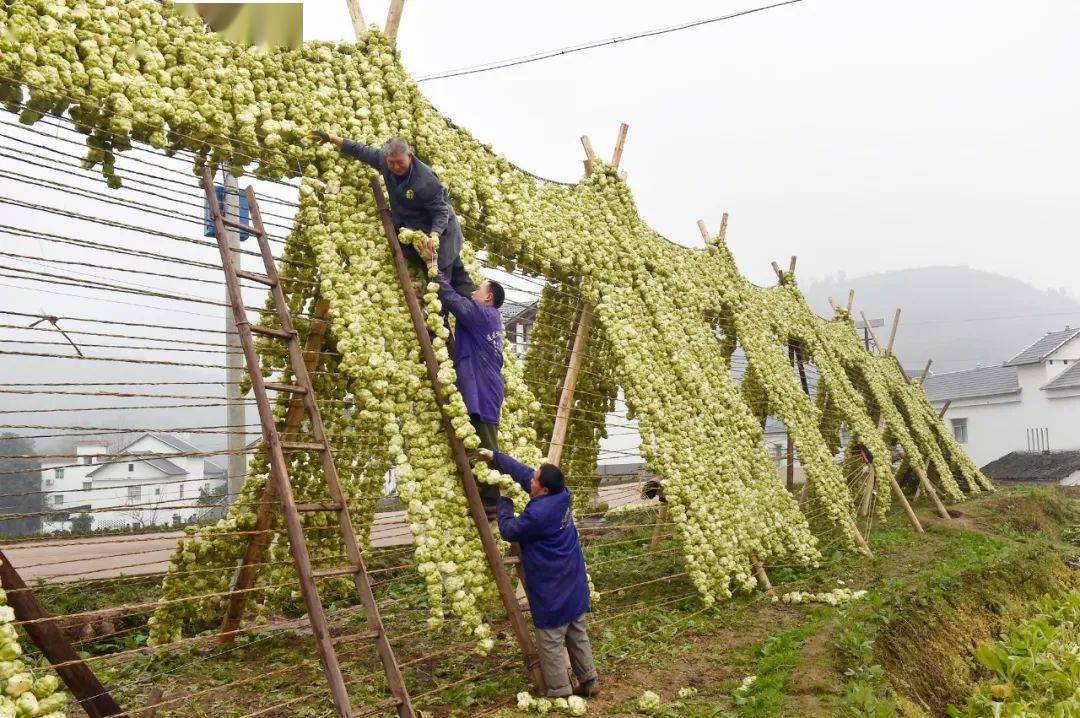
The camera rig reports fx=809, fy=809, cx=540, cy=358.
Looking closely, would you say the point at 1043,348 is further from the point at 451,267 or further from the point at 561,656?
the point at 561,656

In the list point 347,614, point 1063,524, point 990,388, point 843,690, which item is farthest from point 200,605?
point 990,388

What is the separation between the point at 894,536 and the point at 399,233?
410 inches

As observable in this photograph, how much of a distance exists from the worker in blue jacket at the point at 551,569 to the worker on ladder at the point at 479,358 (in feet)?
0.88

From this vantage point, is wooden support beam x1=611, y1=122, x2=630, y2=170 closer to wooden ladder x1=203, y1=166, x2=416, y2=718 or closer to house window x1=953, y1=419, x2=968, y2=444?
wooden ladder x1=203, y1=166, x2=416, y2=718

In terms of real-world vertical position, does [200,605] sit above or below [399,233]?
below

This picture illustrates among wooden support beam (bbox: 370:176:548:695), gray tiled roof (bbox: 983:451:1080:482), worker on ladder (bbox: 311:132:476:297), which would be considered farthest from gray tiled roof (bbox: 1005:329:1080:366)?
wooden support beam (bbox: 370:176:548:695)

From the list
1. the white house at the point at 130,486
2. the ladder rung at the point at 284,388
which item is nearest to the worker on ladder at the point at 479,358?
the ladder rung at the point at 284,388

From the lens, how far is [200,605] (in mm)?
6164

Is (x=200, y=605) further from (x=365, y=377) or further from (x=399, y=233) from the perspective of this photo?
(x=399, y=233)

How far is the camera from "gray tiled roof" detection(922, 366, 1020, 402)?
4037 centimetres

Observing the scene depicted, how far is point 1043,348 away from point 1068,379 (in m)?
2.29

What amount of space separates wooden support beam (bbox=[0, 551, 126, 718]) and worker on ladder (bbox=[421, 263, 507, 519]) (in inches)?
95.3

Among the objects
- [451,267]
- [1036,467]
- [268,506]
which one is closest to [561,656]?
[268,506]

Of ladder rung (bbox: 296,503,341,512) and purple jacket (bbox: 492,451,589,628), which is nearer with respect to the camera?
ladder rung (bbox: 296,503,341,512)
